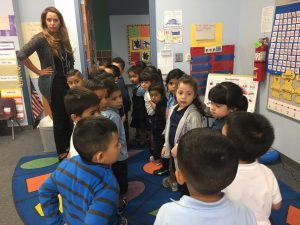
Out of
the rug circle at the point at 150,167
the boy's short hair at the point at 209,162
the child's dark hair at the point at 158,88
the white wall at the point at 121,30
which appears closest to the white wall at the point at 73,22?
the child's dark hair at the point at 158,88

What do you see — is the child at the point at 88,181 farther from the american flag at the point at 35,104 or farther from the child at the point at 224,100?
the american flag at the point at 35,104

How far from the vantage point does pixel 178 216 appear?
2.34ft

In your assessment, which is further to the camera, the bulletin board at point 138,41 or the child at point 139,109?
the bulletin board at point 138,41

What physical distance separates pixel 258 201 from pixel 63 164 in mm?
805

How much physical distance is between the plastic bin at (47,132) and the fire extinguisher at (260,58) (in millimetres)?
2545

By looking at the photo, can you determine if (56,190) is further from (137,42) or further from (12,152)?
(137,42)

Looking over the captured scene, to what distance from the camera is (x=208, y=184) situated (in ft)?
2.34

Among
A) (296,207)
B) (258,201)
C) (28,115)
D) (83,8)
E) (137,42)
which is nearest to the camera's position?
(258,201)

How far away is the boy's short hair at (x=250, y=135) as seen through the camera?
1.02 metres

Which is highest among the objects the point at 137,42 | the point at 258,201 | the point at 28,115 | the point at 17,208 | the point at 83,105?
the point at 137,42

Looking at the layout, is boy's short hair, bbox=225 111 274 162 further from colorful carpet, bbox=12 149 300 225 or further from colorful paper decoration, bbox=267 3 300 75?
colorful paper decoration, bbox=267 3 300 75

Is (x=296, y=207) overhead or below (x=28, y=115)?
below

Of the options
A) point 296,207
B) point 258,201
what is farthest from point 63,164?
point 296,207

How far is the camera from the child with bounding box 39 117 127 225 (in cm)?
98
